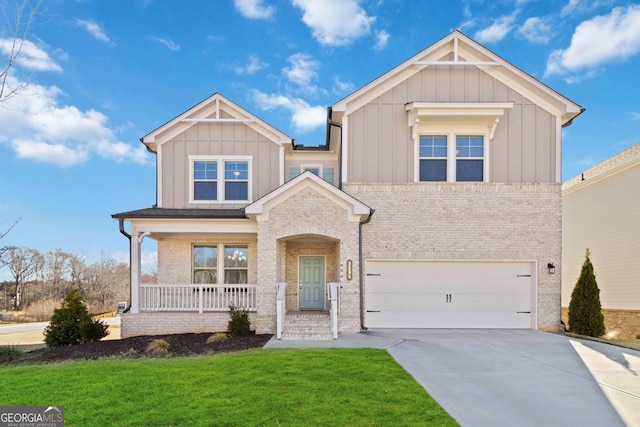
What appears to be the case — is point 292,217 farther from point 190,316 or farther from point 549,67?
point 549,67

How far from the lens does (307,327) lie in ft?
35.4

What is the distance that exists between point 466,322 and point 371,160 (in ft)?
19.7

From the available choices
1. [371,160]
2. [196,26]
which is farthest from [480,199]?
[196,26]

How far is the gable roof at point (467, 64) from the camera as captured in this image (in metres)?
12.2

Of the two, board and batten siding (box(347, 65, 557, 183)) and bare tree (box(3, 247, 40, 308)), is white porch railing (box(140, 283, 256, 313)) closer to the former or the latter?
board and batten siding (box(347, 65, 557, 183))

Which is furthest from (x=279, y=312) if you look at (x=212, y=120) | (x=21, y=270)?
(x=21, y=270)

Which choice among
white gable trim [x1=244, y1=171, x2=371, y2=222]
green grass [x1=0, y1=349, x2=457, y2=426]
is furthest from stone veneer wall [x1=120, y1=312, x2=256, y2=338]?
green grass [x1=0, y1=349, x2=457, y2=426]

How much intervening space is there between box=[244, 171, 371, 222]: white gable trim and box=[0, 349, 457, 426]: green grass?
4.26m

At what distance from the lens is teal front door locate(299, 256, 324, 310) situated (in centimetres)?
1332

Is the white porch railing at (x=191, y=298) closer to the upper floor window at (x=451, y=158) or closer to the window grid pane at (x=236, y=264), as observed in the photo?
the window grid pane at (x=236, y=264)

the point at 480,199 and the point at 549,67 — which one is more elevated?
the point at 549,67

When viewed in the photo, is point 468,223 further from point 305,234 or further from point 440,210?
point 305,234

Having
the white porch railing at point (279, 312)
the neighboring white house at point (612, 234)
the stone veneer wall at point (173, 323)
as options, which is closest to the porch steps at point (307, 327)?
the white porch railing at point (279, 312)

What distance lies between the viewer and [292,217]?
443 inches
